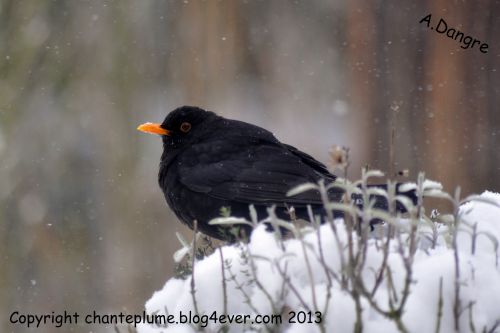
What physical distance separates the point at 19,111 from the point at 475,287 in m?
6.54

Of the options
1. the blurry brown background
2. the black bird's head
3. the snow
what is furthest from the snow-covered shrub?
the blurry brown background

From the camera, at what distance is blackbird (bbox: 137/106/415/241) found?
13.1ft

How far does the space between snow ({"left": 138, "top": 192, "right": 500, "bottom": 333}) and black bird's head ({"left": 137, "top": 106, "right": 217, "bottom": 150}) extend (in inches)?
101

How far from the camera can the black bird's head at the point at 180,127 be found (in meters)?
4.67

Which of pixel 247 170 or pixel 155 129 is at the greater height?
pixel 155 129

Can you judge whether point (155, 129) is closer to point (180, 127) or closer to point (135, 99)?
point (180, 127)

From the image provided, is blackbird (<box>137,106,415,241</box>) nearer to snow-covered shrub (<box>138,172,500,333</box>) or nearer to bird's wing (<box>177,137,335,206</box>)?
bird's wing (<box>177,137,335,206</box>)

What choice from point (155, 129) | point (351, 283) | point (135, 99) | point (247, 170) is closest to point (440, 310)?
point (351, 283)

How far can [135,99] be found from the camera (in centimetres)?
764

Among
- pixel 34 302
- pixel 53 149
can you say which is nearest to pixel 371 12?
pixel 53 149

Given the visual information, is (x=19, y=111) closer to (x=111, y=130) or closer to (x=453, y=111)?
(x=111, y=130)

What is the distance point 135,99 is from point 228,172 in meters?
3.61

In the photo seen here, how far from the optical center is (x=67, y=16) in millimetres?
7922

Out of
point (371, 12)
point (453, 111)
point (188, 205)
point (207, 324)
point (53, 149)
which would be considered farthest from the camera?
point (53, 149)
